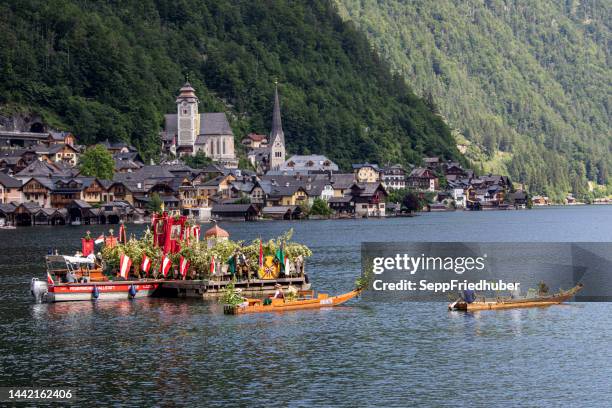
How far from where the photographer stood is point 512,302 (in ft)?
246

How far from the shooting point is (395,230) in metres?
176

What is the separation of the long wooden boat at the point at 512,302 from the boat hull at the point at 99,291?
2233 centimetres

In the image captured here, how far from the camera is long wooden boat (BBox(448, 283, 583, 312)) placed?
2901 inches

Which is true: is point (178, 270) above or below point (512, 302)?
above

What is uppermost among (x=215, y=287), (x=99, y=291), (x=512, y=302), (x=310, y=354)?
(x=215, y=287)

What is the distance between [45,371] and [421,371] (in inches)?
696

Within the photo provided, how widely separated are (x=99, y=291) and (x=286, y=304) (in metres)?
14.9

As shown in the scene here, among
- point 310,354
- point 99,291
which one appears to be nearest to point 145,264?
point 99,291

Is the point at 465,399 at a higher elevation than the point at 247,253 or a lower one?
lower

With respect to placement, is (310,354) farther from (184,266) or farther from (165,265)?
(165,265)

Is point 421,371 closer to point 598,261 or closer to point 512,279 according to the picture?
point 512,279

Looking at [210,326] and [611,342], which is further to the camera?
[210,326]

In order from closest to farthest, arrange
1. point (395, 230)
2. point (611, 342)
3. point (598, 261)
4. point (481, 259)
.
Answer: point (611, 342), point (481, 259), point (598, 261), point (395, 230)

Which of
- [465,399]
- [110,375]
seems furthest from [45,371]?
[465,399]
